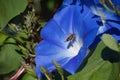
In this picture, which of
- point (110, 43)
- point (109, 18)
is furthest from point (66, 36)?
point (110, 43)

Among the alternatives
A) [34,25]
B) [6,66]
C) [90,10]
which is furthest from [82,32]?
[6,66]

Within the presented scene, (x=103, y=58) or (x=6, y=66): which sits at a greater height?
(x=103, y=58)

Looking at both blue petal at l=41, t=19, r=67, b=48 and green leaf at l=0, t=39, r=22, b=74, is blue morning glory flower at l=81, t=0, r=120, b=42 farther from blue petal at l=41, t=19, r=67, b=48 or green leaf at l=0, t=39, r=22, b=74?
green leaf at l=0, t=39, r=22, b=74

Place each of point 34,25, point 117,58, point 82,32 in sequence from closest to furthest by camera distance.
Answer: point 117,58
point 82,32
point 34,25

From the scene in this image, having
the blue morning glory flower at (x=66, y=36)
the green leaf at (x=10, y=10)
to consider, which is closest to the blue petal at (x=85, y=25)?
the blue morning glory flower at (x=66, y=36)

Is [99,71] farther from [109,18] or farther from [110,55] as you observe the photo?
[109,18]

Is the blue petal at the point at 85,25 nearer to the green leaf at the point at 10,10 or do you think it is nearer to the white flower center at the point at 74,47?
the white flower center at the point at 74,47

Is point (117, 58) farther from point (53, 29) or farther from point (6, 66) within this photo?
point (6, 66)
